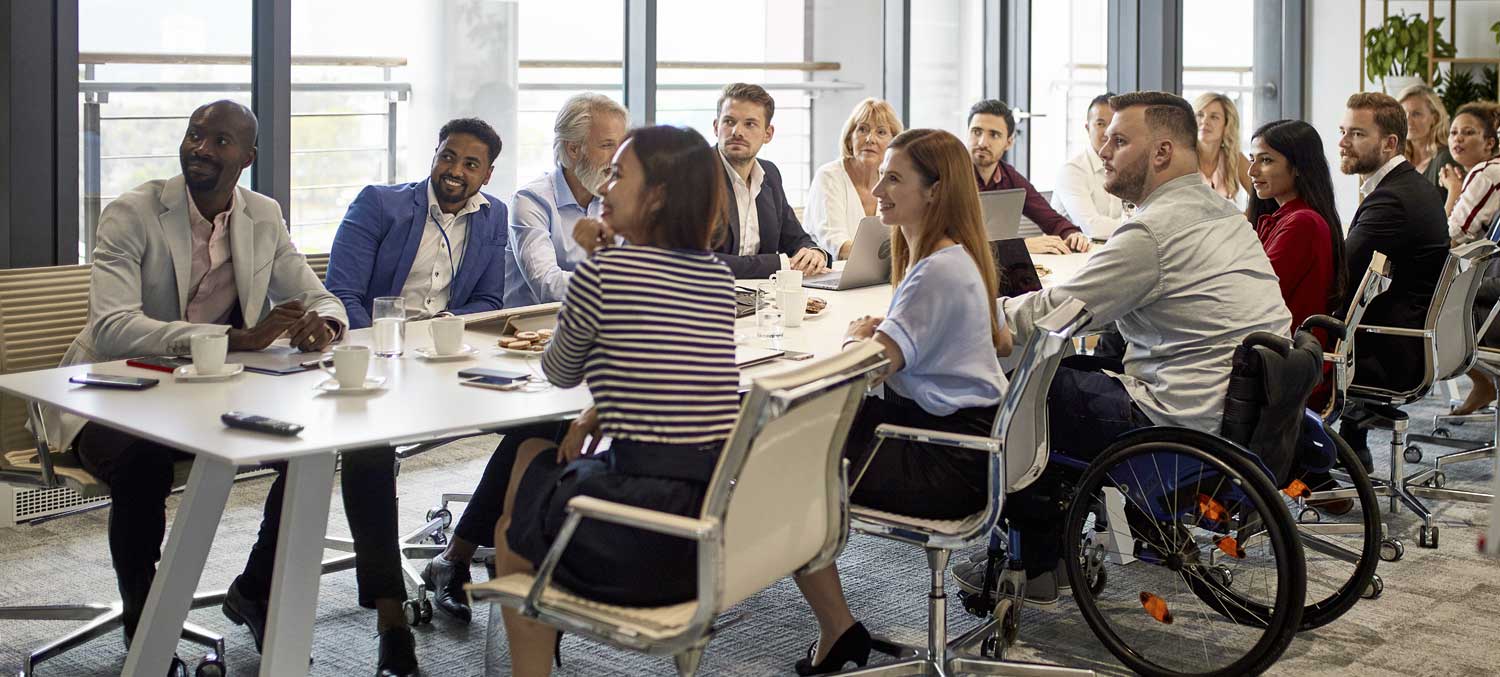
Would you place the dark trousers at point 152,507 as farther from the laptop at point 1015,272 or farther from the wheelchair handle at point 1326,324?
the wheelchair handle at point 1326,324

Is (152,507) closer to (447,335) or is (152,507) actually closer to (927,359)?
(447,335)

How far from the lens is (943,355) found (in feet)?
9.12

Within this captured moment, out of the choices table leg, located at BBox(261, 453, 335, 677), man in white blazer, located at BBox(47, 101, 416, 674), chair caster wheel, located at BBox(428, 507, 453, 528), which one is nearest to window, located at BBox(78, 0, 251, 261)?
man in white blazer, located at BBox(47, 101, 416, 674)

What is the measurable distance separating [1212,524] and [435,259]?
204 cm

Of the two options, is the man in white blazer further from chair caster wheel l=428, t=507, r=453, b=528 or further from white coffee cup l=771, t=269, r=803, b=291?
white coffee cup l=771, t=269, r=803, b=291

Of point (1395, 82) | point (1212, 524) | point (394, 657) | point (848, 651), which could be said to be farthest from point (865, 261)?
point (1395, 82)

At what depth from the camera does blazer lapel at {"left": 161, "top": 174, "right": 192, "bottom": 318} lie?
10.8 ft

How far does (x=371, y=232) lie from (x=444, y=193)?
21 centimetres

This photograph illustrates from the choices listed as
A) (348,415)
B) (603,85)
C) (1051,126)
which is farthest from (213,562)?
(1051,126)

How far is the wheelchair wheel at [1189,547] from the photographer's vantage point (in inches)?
109

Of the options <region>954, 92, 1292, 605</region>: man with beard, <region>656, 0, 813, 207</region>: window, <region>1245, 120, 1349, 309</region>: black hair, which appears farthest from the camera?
<region>656, 0, 813, 207</region>: window

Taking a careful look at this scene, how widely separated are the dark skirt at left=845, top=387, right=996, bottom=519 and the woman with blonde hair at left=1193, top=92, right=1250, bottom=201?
3.69 metres

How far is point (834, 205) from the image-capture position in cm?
529

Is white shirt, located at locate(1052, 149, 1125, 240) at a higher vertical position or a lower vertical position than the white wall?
lower
